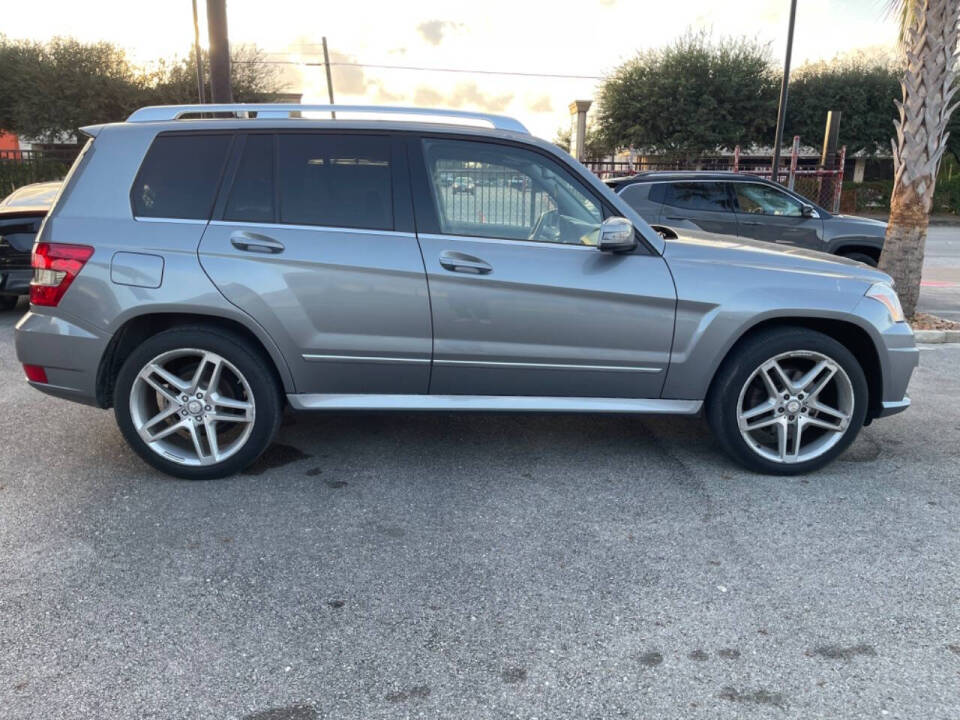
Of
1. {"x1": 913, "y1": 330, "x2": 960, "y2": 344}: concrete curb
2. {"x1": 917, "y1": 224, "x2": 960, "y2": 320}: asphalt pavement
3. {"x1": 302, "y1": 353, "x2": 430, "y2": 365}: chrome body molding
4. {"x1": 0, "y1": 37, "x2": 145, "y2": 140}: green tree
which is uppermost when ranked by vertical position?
{"x1": 0, "y1": 37, "x2": 145, "y2": 140}: green tree

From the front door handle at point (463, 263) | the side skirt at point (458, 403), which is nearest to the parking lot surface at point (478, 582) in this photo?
the side skirt at point (458, 403)

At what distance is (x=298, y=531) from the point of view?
140 inches

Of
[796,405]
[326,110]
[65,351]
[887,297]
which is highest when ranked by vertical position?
[326,110]

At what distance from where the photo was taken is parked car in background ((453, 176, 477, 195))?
4.06m

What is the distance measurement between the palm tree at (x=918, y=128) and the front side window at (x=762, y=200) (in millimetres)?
1509

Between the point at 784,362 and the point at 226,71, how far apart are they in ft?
23.8

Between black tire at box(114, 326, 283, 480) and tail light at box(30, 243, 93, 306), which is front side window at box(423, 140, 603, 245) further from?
tail light at box(30, 243, 93, 306)

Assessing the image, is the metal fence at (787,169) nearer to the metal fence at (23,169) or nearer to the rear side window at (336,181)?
the rear side window at (336,181)

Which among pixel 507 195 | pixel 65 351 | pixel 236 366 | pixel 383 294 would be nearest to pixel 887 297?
pixel 507 195

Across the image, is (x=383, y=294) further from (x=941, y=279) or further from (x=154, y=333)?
(x=941, y=279)

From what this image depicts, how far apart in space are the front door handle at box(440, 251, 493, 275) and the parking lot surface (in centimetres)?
113

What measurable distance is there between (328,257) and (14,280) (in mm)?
6114

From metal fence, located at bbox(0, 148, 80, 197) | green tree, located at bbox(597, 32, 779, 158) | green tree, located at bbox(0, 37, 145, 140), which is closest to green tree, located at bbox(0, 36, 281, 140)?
green tree, located at bbox(0, 37, 145, 140)

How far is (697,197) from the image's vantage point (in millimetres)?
9750
